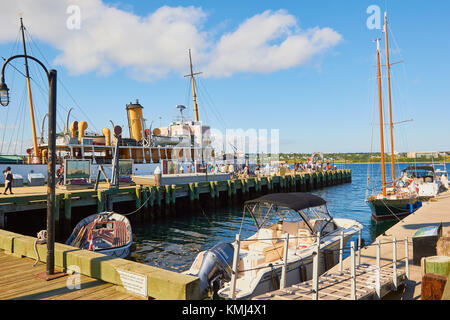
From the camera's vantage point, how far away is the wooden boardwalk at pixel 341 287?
6203 mm

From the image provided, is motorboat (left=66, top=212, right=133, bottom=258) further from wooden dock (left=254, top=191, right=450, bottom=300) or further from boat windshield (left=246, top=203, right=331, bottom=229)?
wooden dock (left=254, top=191, right=450, bottom=300)

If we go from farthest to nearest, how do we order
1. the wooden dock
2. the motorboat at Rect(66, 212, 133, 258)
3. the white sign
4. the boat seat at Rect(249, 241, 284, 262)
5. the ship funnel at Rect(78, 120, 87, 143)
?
the ship funnel at Rect(78, 120, 87, 143) < the motorboat at Rect(66, 212, 133, 258) < the boat seat at Rect(249, 241, 284, 262) < the wooden dock < the white sign

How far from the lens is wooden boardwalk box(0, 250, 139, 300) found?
214 inches

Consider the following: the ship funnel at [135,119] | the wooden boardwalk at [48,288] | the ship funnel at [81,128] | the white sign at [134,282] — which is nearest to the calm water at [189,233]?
the wooden boardwalk at [48,288]

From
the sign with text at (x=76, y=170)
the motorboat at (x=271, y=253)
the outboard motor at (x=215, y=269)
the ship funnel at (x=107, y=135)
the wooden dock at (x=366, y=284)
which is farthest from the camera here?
the ship funnel at (x=107, y=135)

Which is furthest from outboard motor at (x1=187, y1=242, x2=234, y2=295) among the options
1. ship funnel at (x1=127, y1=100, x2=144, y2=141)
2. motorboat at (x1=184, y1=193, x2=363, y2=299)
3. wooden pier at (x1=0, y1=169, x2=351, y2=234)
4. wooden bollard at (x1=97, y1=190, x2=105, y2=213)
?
ship funnel at (x1=127, y1=100, x2=144, y2=141)

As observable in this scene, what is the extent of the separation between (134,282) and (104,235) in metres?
7.96

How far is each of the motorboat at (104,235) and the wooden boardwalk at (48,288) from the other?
4872 mm

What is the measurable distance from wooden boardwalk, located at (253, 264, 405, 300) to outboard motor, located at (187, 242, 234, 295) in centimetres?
220

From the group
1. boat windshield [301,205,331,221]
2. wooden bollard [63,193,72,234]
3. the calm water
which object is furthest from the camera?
wooden bollard [63,193,72,234]

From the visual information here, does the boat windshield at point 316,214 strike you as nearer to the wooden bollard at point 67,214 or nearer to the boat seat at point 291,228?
the boat seat at point 291,228

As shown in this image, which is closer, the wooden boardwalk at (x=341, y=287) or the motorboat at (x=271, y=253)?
the wooden boardwalk at (x=341, y=287)

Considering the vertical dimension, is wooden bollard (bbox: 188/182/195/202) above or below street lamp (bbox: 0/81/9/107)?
below
